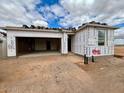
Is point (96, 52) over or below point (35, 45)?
below

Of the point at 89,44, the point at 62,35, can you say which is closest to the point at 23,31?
the point at 62,35

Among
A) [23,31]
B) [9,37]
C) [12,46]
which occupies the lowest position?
[12,46]

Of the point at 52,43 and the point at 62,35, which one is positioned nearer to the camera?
the point at 62,35

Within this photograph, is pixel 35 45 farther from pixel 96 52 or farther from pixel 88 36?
pixel 96 52

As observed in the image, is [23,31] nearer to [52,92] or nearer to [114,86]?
[52,92]

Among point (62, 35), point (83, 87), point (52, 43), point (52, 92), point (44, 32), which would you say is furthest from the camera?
point (52, 43)

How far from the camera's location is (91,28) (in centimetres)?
852

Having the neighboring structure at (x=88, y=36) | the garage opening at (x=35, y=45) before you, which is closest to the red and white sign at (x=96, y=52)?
the neighboring structure at (x=88, y=36)

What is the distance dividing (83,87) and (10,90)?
271 cm

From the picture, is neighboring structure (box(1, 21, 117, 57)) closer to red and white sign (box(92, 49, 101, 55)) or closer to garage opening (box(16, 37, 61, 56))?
red and white sign (box(92, 49, 101, 55))

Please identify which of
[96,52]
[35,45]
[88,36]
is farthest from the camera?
[35,45]

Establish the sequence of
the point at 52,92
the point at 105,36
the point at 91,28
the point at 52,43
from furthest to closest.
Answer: the point at 52,43
the point at 105,36
the point at 91,28
the point at 52,92

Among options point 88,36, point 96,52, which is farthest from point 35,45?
point 96,52

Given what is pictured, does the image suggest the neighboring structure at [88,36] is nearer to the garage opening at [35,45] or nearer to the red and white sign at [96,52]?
the red and white sign at [96,52]
